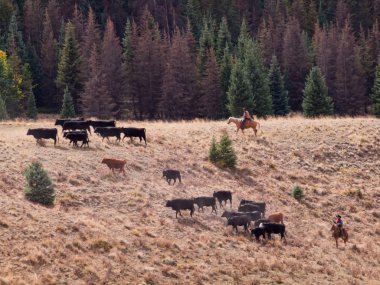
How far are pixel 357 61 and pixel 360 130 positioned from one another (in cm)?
4067

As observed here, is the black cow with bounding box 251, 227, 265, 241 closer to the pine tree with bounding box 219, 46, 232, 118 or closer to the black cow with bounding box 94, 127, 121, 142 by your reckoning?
the black cow with bounding box 94, 127, 121, 142

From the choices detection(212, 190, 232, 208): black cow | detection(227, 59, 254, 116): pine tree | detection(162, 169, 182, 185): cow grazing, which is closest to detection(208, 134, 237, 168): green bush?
detection(162, 169, 182, 185): cow grazing

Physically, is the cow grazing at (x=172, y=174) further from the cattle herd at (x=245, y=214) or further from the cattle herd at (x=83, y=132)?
the cattle herd at (x=83, y=132)

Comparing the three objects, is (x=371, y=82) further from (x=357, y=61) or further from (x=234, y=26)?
(x=234, y=26)

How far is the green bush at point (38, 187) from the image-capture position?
3212 centimetres

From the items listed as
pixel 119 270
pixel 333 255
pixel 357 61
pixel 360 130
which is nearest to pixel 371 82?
pixel 357 61

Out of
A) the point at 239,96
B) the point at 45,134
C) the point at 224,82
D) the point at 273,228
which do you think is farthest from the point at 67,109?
the point at 273,228

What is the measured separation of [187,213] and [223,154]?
9900 mm

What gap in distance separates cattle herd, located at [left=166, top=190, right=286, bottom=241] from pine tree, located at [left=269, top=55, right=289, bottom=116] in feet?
147

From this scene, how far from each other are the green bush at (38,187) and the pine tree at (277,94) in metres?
51.3

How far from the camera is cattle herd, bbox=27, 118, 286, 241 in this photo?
33.1 meters

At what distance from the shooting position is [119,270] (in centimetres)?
2678

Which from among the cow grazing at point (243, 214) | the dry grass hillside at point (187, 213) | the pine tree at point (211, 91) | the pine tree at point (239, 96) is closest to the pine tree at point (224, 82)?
the pine tree at point (211, 91)

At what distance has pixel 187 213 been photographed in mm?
34969
